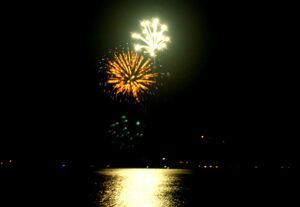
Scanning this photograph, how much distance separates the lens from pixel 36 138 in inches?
883

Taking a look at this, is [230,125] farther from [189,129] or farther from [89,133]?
[89,133]

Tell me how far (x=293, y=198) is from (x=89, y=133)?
97.5ft

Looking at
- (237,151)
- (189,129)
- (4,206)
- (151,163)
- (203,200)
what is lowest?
(4,206)

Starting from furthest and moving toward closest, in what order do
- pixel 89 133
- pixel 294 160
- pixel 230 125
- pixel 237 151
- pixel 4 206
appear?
pixel 89 133 → pixel 230 125 → pixel 237 151 → pixel 294 160 → pixel 4 206

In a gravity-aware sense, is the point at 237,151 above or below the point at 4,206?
above

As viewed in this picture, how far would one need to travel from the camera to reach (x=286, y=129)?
1612cm

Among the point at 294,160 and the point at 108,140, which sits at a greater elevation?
the point at 108,140

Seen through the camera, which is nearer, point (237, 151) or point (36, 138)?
point (237, 151)

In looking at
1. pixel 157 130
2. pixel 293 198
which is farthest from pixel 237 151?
pixel 293 198

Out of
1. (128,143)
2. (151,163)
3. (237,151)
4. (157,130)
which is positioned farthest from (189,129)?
A: (128,143)

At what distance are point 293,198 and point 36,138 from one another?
78.4 ft

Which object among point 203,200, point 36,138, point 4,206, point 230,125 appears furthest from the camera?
point 36,138

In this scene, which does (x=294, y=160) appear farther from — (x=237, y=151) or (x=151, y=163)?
(x=151, y=163)

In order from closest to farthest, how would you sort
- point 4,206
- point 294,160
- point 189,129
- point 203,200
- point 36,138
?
point 4,206, point 203,200, point 294,160, point 36,138, point 189,129
